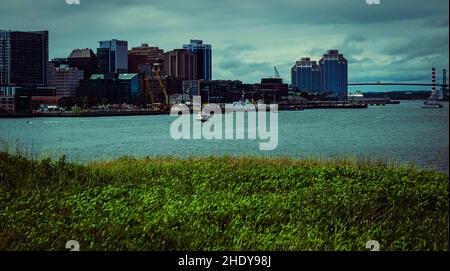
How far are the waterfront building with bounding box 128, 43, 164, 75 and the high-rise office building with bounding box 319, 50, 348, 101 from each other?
1.54 m

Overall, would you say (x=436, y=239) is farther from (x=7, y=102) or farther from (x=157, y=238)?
(x=7, y=102)

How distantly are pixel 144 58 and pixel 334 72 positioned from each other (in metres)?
1.83

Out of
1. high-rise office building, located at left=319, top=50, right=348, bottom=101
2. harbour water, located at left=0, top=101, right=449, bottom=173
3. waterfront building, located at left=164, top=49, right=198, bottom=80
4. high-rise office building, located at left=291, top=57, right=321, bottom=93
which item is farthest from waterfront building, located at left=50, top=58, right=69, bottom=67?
harbour water, located at left=0, top=101, right=449, bottom=173

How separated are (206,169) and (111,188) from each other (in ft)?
5.90

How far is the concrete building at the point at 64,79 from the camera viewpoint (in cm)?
577

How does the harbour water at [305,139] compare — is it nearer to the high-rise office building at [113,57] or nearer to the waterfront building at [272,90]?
the waterfront building at [272,90]

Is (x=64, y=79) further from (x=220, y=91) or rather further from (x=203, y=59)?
(x=220, y=91)

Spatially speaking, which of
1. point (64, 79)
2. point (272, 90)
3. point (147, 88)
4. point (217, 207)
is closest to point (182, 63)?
point (147, 88)

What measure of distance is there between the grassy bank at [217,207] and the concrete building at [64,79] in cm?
97

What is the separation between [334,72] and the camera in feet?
18.0

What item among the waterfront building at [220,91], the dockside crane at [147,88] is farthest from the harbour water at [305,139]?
the waterfront building at [220,91]

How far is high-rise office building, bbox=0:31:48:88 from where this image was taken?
541 centimetres

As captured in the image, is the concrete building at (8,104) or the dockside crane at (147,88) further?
the dockside crane at (147,88)

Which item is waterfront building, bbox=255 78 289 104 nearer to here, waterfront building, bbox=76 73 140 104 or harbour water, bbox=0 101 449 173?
waterfront building, bbox=76 73 140 104
